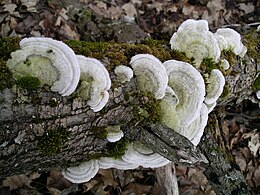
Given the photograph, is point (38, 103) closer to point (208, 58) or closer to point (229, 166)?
point (208, 58)

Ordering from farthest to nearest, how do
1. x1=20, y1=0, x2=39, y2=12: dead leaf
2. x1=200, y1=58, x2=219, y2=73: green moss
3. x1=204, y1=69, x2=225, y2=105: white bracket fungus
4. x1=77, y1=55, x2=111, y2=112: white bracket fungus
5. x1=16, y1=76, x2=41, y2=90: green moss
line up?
x1=20, y1=0, x2=39, y2=12: dead leaf → x1=200, y1=58, x2=219, y2=73: green moss → x1=204, y1=69, x2=225, y2=105: white bracket fungus → x1=77, y1=55, x2=111, y2=112: white bracket fungus → x1=16, y1=76, x2=41, y2=90: green moss

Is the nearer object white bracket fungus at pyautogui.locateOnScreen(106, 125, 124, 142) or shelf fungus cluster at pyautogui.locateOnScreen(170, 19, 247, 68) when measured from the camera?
white bracket fungus at pyautogui.locateOnScreen(106, 125, 124, 142)

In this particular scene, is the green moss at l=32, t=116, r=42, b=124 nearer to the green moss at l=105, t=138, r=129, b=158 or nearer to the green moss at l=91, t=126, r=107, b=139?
the green moss at l=91, t=126, r=107, b=139

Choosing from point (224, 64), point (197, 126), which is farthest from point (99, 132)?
point (224, 64)

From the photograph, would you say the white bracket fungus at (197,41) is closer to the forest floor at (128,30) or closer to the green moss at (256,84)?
the green moss at (256,84)

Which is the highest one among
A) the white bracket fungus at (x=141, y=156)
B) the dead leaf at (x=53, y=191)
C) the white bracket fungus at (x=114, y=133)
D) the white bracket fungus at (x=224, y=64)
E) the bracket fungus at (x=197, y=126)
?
the white bracket fungus at (x=224, y=64)

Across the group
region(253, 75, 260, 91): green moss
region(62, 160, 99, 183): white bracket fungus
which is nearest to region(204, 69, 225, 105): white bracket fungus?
region(62, 160, 99, 183): white bracket fungus

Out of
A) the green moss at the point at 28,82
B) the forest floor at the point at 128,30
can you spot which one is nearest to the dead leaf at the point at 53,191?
the forest floor at the point at 128,30

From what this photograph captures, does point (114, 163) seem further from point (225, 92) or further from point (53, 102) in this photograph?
point (225, 92)
